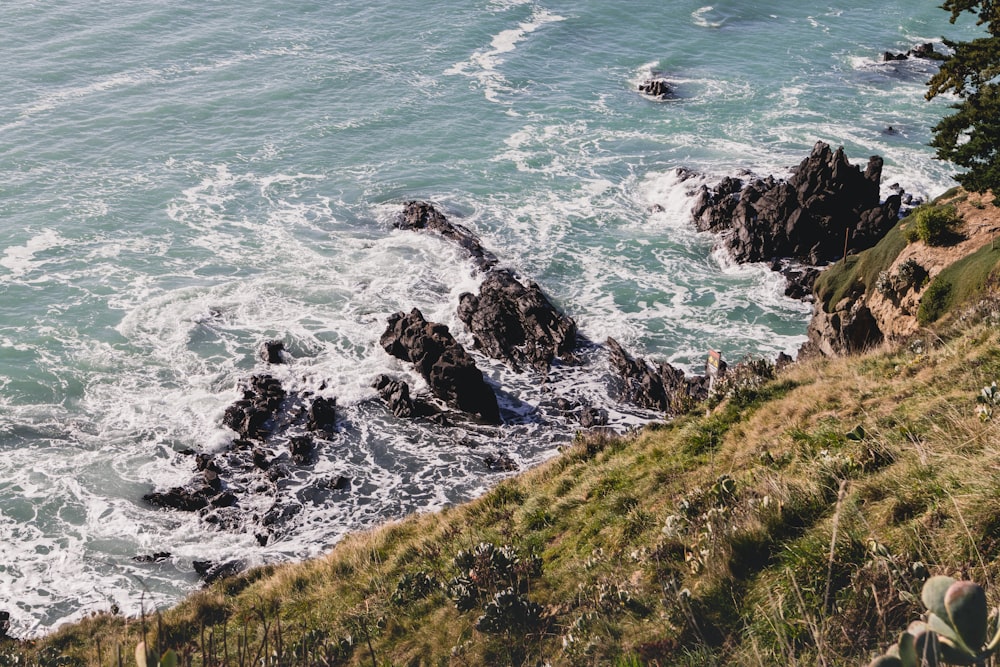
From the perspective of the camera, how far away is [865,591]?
Result: 7.35 m

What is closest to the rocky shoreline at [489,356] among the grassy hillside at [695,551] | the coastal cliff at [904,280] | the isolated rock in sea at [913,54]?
the coastal cliff at [904,280]

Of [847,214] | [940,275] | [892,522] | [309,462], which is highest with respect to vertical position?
[892,522]

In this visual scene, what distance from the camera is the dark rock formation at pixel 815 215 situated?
35.3 meters

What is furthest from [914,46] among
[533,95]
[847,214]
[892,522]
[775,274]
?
[892,522]

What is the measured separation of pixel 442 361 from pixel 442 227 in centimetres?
1246

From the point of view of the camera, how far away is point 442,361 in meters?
27.9

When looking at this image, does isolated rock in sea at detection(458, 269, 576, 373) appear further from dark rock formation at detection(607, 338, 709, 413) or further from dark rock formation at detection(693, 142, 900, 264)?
dark rock formation at detection(693, 142, 900, 264)

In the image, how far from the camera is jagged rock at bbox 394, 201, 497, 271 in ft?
119

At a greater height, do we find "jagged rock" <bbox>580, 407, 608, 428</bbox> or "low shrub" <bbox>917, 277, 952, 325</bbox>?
"low shrub" <bbox>917, 277, 952, 325</bbox>

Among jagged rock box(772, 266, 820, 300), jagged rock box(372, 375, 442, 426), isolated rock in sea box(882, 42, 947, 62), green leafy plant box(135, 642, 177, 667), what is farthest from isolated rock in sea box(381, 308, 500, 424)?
isolated rock in sea box(882, 42, 947, 62)

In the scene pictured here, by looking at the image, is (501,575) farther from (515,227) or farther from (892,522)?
(515,227)

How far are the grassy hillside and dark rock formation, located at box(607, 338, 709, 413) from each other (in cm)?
802

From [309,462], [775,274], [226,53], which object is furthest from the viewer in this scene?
[226,53]

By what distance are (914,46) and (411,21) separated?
4353 centimetres
